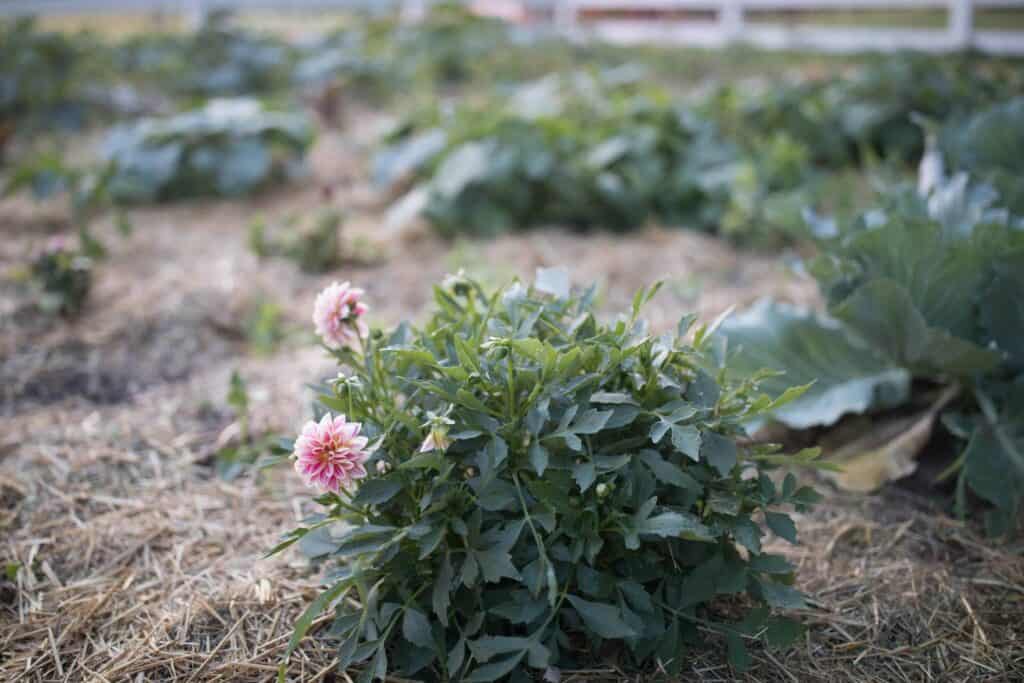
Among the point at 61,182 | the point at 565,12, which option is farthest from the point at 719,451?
the point at 565,12

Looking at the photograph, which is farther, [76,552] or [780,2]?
[780,2]

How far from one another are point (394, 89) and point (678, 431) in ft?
16.2

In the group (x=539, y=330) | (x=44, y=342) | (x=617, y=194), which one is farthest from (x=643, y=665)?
(x=617, y=194)

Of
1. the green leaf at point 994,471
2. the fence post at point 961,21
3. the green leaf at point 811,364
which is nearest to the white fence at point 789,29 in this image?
the fence post at point 961,21

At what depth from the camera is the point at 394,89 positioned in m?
5.76

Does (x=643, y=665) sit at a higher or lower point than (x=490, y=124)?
lower

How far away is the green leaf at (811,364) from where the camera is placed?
6.47 feet

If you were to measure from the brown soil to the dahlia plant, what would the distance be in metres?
0.13

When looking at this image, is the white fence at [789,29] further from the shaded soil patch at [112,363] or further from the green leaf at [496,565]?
the green leaf at [496,565]

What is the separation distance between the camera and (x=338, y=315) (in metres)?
1.47

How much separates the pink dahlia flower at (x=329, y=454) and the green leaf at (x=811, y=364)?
103cm

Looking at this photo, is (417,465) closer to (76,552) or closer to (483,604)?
(483,604)

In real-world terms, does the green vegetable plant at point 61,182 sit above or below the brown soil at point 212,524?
above

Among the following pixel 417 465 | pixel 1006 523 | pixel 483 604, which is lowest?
pixel 1006 523
